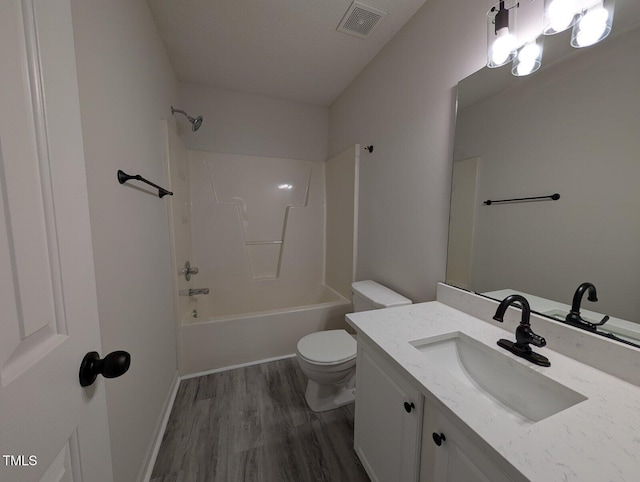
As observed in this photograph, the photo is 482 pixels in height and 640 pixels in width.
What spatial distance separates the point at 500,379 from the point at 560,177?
2.60 feet

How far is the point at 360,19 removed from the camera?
1.55m

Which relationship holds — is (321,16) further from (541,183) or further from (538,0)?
(541,183)

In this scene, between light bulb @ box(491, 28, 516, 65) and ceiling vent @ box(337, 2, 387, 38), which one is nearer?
light bulb @ box(491, 28, 516, 65)

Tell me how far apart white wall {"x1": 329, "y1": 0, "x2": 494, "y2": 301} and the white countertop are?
0.71m

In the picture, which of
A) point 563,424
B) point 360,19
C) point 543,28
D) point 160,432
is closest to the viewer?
point 563,424

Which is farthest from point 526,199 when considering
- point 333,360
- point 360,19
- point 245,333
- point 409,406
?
point 245,333

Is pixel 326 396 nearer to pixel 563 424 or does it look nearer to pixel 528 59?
pixel 563 424

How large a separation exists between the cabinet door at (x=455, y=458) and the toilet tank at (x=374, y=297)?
2.72 ft

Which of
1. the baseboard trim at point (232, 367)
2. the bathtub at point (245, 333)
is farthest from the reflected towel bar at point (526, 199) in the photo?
the baseboard trim at point (232, 367)

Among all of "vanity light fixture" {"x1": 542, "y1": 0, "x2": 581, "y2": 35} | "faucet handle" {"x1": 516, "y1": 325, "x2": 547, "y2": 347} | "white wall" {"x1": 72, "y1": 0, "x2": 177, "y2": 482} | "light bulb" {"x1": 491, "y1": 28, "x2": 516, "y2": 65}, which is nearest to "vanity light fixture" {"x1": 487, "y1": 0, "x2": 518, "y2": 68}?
"light bulb" {"x1": 491, "y1": 28, "x2": 516, "y2": 65}

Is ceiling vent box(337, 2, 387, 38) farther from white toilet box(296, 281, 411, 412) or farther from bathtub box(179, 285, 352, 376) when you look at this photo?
bathtub box(179, 285, 352, 376)

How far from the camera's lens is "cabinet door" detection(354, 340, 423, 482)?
85 cm

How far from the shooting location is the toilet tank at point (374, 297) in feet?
5.23

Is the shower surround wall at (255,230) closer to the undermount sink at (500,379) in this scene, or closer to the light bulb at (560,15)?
the undermount sink at (500,379)
